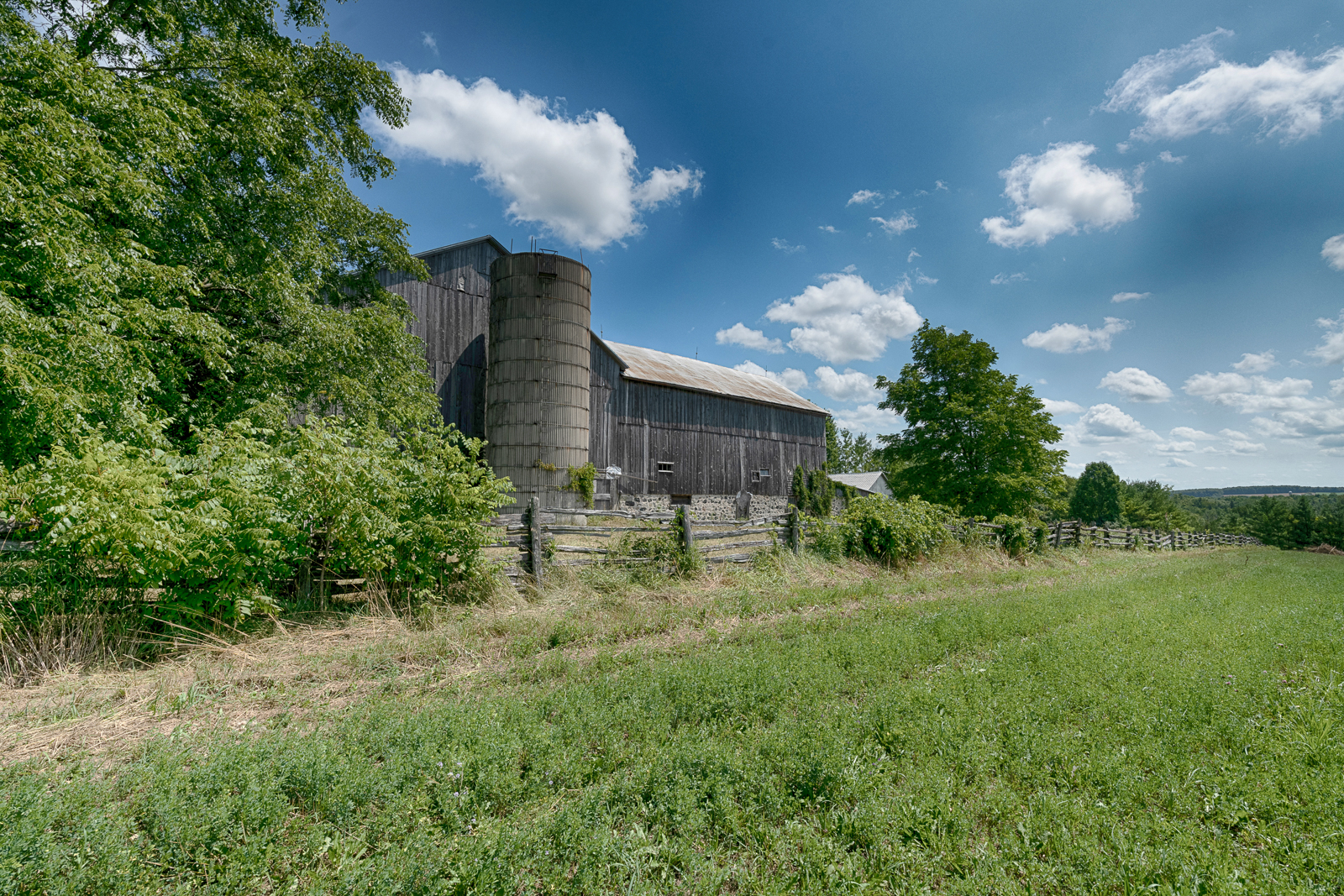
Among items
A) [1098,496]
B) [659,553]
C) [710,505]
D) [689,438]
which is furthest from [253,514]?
[1098,496]

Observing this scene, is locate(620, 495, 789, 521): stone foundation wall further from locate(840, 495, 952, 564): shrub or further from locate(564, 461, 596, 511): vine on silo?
locate(840, 495, 952, 564): shrub

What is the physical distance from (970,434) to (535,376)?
15723mm

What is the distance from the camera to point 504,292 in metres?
17.8

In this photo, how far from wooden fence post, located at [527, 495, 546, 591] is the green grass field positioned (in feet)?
11.1

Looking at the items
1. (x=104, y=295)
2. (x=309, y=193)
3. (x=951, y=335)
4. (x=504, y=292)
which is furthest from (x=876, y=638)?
(x=951, y=335)

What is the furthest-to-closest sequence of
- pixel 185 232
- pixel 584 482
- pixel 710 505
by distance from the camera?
1. pixel 710 505
2. pixel 584 482
3. pixel 185 232

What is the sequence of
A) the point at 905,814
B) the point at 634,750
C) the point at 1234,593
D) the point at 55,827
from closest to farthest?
the point at 55,827 < the point at 905,814 < the point at 634,750 < the point at 1234,593

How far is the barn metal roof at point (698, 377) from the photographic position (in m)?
22.7

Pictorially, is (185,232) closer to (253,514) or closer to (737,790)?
(253,514)

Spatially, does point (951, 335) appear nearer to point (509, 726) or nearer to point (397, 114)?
point (397, 114)

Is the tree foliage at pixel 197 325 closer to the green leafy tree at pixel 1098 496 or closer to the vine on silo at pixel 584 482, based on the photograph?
the vine on silo at pixel 584 482

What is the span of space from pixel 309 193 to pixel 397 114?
418 centimetres

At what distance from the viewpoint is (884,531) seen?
12133 millimetres

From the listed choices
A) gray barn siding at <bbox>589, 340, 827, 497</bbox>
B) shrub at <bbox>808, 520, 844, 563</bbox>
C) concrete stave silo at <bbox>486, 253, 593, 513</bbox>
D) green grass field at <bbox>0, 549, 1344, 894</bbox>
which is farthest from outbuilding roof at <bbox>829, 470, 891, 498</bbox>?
green grass field at <bbox>0, 549, 1344, 894</bbox>
